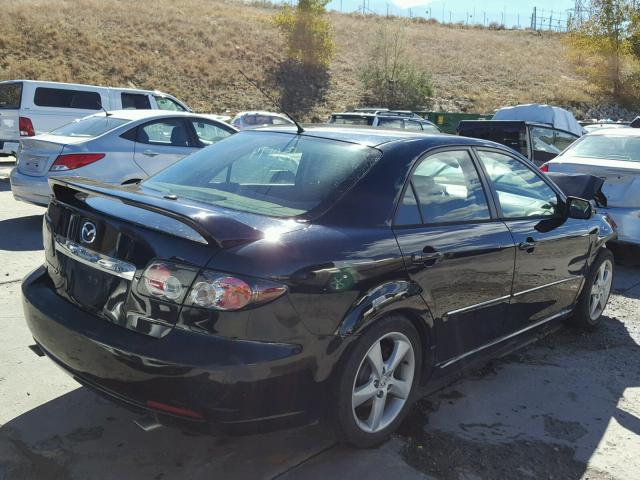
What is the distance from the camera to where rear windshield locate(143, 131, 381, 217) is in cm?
317

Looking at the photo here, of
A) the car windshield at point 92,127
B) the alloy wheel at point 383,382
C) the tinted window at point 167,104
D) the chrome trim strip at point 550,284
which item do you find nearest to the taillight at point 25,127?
the tinted window at point 167,104

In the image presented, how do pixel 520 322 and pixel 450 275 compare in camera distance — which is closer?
pixel 450 275

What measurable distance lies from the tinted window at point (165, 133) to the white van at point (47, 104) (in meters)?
6.57

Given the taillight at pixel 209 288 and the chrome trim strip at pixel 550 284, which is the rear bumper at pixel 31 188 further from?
the chrome trim strip at pixel 550 284

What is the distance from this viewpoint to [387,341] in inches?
124

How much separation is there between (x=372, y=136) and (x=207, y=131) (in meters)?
5.75

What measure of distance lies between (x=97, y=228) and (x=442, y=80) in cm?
4574

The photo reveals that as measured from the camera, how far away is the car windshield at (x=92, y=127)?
833 cm

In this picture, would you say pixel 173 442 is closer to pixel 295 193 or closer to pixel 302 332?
pixel 302 332

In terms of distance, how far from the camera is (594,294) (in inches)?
201

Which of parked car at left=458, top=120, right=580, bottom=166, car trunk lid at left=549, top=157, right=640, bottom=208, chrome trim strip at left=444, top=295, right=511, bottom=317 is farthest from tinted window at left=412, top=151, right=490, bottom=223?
parked car at left=458, top=120, right=580, bottom=166

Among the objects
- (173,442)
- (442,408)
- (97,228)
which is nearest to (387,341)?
(442,408)

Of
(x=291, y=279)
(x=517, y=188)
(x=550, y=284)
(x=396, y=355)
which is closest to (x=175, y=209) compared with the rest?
(x=291, y=279)

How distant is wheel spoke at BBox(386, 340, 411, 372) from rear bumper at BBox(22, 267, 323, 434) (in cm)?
52
